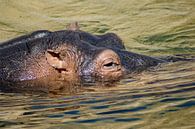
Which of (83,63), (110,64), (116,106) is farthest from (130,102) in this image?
(83,63)

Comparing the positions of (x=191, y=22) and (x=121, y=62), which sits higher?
(x=191, y=22)

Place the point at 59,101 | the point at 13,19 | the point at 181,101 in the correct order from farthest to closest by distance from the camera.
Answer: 1. the point at 13,19
2. the point at 59,101
3. the point at 181,101

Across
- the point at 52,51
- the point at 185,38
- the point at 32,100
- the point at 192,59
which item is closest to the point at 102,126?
the point at 32,100

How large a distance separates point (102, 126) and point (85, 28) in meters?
6.76

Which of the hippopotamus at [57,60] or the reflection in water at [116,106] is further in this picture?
the hippopotamus at [57,60]

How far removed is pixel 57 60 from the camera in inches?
244

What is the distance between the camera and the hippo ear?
20.2ft

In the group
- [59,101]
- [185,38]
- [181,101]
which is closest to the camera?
[181,101]

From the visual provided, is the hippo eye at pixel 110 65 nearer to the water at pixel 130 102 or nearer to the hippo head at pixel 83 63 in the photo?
the hippo head at pixel 83 63

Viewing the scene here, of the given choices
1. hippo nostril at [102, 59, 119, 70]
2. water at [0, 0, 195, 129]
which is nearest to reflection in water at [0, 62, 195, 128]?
water at [0, 0, 195, 129]

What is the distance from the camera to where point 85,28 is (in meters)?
11.1

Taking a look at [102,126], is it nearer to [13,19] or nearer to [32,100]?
[32,100]

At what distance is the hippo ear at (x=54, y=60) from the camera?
20.2 ft

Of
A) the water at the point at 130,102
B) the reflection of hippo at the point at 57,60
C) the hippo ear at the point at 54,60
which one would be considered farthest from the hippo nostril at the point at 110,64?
the hippo ear at the point at 54,60
